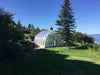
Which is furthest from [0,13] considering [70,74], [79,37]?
[79,37]

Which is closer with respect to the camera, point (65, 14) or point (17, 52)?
point (17, 52)

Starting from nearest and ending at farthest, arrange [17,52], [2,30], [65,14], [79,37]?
1. [2,30]
2. [17,52]
3. [65,14]
4. [79,37]

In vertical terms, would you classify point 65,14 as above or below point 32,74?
above

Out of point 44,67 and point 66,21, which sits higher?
point 66,21

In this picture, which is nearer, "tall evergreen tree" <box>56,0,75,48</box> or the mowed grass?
the mowed grass

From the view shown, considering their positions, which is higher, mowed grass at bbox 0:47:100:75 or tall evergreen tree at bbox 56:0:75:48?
tall evergreen tree at bbox 56:0:75:48

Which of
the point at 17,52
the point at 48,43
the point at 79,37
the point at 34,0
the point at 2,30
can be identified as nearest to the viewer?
the point at 2,30

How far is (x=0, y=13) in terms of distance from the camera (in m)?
4.41

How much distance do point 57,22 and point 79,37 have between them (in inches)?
390

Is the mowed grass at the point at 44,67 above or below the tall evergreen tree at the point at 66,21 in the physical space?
below

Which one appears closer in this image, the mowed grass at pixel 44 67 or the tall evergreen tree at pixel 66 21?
the mowed grass at pixel 44 67

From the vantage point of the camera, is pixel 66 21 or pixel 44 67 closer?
pixel 44 67

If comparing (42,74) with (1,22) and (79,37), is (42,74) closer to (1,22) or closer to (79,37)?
(1,22)

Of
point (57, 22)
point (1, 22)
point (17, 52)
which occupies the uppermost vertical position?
point (57, 22)
